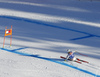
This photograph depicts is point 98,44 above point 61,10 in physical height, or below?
below

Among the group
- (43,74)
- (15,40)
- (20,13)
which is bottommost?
(43,74)

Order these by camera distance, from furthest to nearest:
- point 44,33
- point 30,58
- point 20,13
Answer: point 20,13 → point 44,33 → point 30,58

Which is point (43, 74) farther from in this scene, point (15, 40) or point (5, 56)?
point (15, 40)

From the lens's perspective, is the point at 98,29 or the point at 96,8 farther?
the point at 96,8

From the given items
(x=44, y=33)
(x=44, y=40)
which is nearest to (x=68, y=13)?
(x=44, y=33)

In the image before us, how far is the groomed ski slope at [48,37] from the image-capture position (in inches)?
Answer: 206

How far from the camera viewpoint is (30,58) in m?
5.75

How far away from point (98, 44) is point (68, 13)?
4368mm

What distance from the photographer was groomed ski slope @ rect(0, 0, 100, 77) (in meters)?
5.23

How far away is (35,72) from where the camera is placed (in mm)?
4992

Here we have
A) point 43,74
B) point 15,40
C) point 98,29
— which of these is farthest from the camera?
point 98,29

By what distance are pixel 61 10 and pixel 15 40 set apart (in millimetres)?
5251

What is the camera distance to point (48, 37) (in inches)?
301

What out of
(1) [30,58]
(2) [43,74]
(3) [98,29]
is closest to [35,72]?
(2) [43,74]
